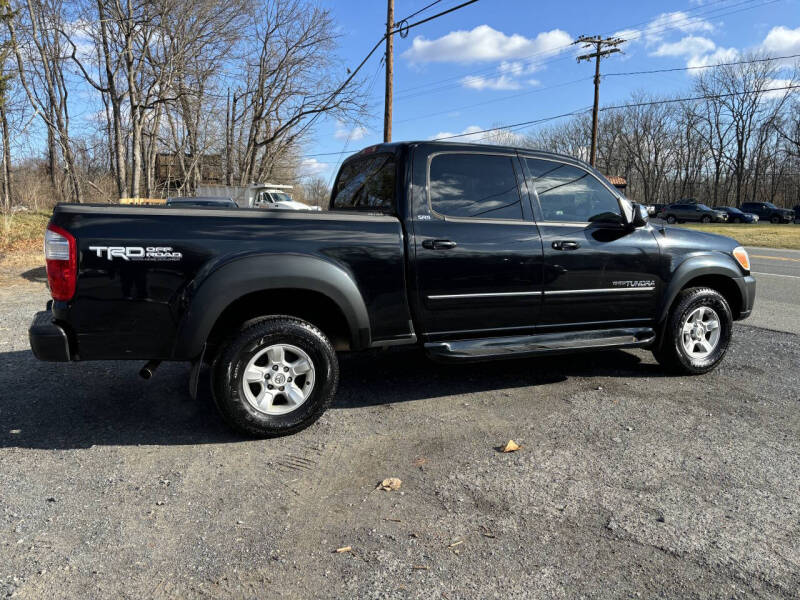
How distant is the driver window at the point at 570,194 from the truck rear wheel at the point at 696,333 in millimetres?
1018

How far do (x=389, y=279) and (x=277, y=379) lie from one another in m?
1.00

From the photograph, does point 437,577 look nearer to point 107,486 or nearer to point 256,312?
point 107,486

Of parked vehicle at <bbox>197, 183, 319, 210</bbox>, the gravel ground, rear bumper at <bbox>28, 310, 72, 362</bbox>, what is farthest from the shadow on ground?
parked vehicle at <bbox>197, 183, 319, 210</bbox>

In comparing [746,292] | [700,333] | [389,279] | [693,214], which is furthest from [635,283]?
[693,214]

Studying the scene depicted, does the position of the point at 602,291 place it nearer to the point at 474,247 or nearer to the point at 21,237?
the point at 474,247

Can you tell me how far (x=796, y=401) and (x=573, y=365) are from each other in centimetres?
176

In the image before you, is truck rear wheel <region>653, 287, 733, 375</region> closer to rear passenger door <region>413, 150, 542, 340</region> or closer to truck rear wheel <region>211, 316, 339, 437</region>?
rear passenger door <region>413, 150, 542, 340</region>

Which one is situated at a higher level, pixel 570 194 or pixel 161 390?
pixel 570 194

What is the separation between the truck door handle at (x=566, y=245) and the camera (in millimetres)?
4383

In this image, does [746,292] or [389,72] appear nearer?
[746,292]

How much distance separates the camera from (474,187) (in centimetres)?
432

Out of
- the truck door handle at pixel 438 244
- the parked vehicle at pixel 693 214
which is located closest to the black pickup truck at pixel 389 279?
the truck door handle at pixel 438 244

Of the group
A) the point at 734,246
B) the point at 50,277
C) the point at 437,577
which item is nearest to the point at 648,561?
the point at 437,577

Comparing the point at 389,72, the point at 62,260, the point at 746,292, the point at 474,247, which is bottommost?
the point at 746,292
